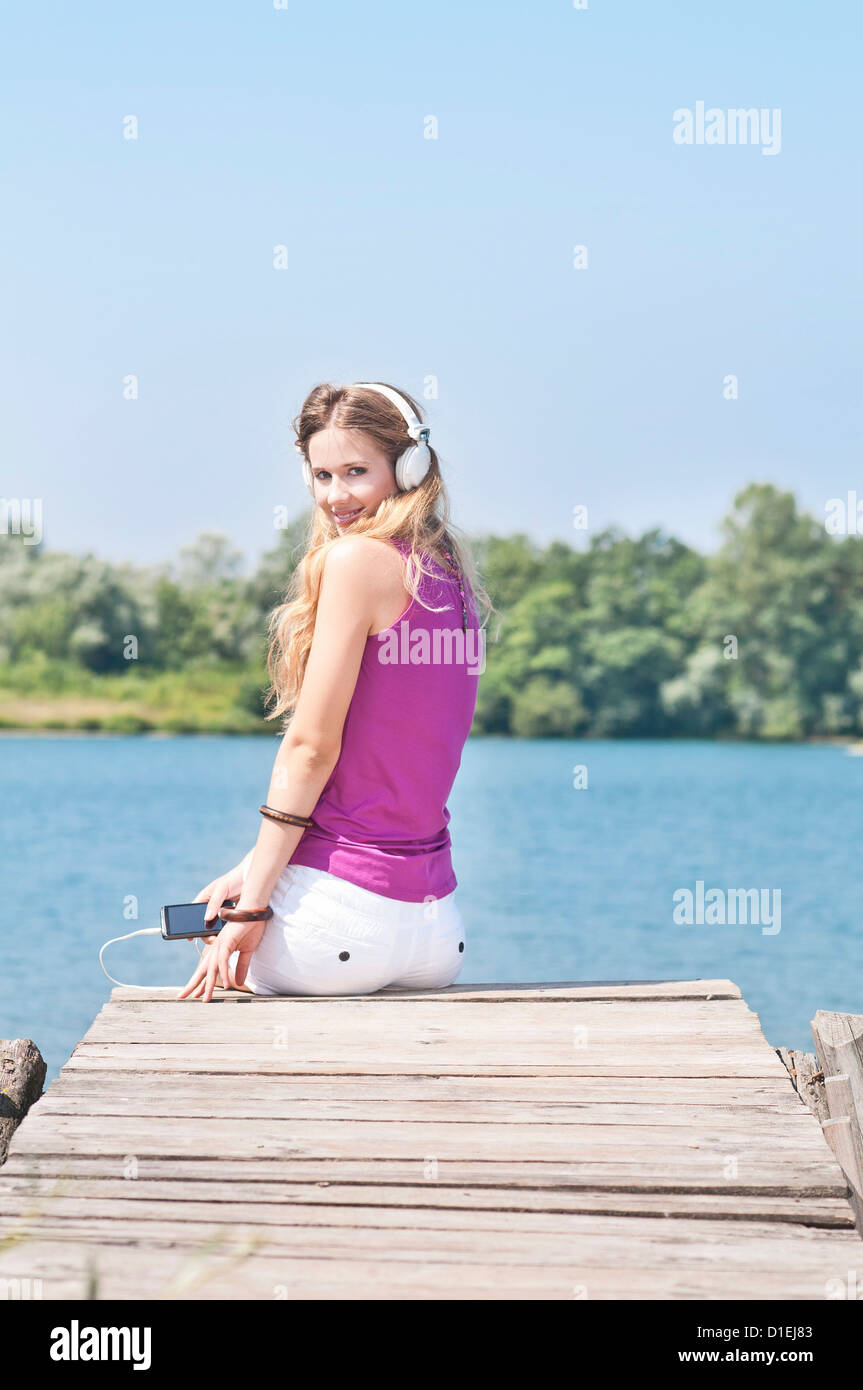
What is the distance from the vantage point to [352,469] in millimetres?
Answer: 3061

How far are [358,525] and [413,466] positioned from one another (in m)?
0.19

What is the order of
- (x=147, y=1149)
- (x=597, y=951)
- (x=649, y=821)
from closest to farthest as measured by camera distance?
(x=147, y=1149) → (x=597, y=951) → (x=649, y=821)

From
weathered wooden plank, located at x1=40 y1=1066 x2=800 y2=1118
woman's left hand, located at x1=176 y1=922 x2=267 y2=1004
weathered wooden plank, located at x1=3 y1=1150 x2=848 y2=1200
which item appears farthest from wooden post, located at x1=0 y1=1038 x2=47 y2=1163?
weathered wooden plank, located at x1=3 y1=1150 x2=848 y2=1200

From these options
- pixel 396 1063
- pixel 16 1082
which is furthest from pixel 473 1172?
pixel 16 1082

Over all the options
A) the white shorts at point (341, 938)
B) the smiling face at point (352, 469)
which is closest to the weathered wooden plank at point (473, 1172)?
the white shorts at point (341, 938)

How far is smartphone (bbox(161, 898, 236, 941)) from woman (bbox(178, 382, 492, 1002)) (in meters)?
0.02

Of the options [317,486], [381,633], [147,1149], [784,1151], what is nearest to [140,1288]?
[147,1149]

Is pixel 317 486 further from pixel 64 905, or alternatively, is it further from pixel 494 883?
pixel 494 883

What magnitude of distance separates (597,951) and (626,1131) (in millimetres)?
12328

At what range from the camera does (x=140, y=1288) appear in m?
1.76

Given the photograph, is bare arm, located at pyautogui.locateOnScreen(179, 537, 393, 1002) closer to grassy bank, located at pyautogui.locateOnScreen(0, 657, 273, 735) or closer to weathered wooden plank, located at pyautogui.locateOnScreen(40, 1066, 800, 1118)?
weathered wooden plank, located at pyautogui.locateOnScreen(40, 1066, 800, 1118)

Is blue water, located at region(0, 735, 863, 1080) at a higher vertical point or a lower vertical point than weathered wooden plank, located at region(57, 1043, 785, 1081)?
lower

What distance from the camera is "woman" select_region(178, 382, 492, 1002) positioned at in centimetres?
284

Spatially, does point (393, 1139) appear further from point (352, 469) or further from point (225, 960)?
point (352, 469)
